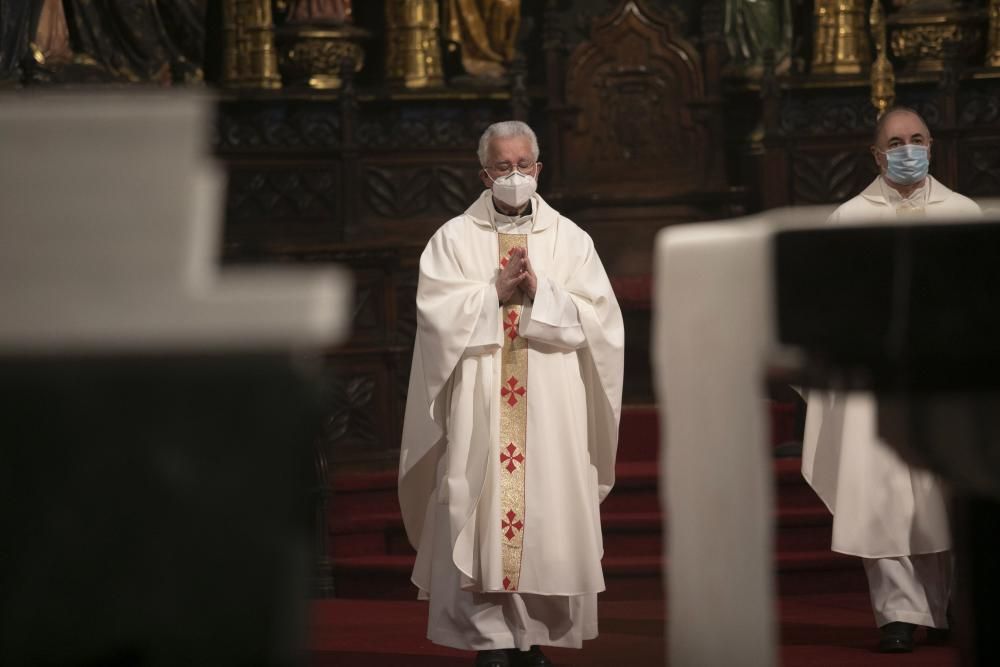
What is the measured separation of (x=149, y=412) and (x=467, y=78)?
8.03m

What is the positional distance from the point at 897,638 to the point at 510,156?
91.6 inches

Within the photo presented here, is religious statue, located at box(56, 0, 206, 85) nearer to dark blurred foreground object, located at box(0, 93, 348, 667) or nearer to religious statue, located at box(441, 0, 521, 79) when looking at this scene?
religious statue, located at box(441, 0, 521, 79)

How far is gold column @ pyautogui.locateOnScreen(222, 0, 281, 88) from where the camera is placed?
9.84m

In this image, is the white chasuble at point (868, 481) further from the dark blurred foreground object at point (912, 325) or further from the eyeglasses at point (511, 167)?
the dark blurred foreground object at point (912, 325)

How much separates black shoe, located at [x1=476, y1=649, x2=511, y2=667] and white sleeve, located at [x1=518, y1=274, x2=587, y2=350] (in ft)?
3.74

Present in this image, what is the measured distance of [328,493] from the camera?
743cm

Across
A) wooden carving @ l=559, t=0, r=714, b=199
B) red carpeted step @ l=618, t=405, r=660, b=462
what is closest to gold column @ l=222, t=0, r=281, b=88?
wooden carving @ l=559, t=0, r=714, b=199

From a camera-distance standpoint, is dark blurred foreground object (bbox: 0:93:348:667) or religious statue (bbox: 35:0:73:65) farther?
religious statue (bbox: 35:0:73:65)

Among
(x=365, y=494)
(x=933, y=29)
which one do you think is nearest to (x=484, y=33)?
(x=933, y=29)

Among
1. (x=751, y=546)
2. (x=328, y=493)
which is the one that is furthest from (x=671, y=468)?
(x=328, y=493)

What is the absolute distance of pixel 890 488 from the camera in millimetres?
5957

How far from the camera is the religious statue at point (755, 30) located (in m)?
10.2

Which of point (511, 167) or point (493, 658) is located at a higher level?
point (511, 167)

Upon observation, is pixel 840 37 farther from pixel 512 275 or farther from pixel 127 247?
pixel 127 247
